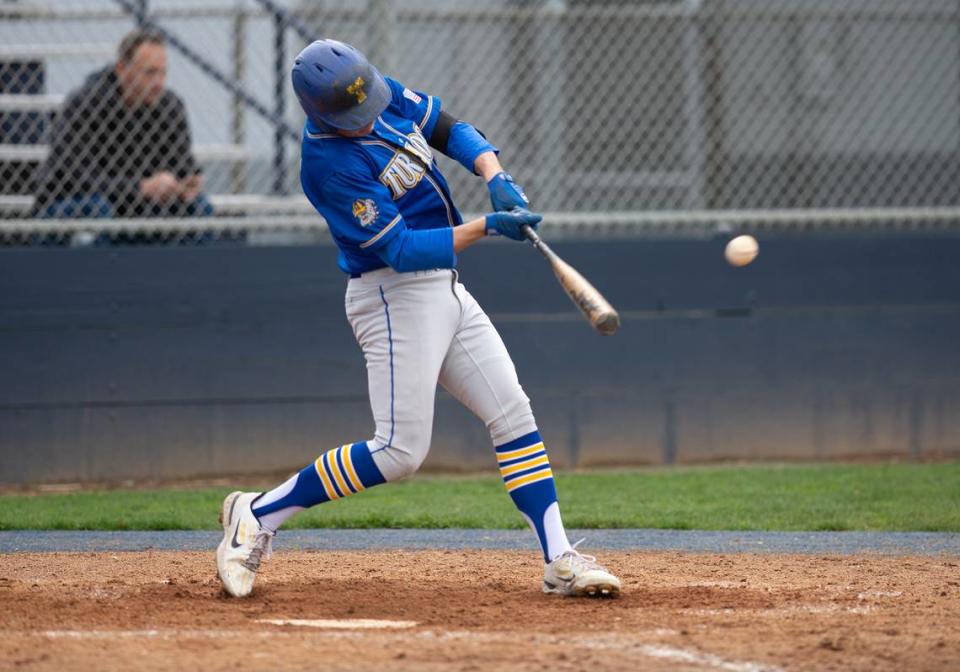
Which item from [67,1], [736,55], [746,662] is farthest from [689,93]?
[746,662]

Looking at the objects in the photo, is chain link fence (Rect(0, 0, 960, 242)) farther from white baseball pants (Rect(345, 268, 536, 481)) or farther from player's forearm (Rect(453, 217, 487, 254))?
player's forearm (Rect(453, 217, 487, 254))

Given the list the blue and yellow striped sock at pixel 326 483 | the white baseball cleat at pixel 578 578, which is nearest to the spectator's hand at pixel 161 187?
the blue and yellow striped sock at pixel 326 483

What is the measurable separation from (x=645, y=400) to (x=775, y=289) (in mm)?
1159

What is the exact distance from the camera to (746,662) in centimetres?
372

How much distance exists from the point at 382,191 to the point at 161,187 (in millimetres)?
4146

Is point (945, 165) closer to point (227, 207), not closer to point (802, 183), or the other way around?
point (802, 183)

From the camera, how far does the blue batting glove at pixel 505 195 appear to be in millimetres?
4594

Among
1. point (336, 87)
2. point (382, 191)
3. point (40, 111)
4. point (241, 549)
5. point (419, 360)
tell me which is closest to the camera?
point (336, 87)

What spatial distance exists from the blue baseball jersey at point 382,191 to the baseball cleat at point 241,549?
970 millimetres

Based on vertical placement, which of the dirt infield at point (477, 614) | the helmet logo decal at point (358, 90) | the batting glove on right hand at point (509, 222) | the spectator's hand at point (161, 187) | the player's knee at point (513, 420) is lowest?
the dirt infield at point (477, 614)

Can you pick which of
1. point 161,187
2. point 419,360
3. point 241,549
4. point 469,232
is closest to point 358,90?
point 469,232

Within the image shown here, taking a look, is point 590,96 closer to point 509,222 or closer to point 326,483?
point 509,222

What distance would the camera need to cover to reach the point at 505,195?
459 centimetres

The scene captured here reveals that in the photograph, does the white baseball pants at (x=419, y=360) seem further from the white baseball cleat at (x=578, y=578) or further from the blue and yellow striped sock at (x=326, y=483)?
the white baseball cleat at (x=578, y=578)
